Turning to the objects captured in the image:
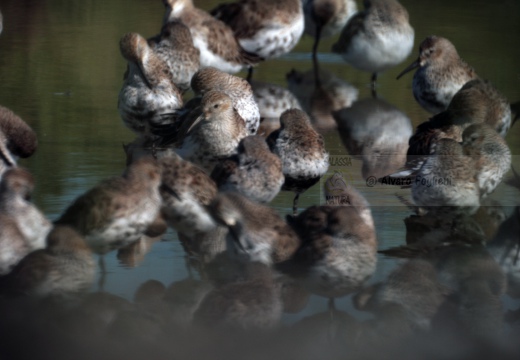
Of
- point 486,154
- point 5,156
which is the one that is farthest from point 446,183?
point 5,156

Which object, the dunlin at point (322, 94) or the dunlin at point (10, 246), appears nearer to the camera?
the dunlin at point (10, 246)

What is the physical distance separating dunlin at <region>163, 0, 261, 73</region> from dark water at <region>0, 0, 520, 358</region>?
538mm

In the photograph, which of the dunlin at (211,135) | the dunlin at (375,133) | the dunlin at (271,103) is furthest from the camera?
the dunlin at (271,103)

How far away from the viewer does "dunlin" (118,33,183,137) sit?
7.96 m

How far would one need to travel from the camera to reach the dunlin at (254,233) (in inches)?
206

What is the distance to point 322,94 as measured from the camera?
10164 mm

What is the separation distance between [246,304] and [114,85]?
548 centimetres

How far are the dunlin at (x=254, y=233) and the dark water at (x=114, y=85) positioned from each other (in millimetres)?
271

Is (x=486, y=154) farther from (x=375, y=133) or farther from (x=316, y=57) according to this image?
(x=316, y=57)

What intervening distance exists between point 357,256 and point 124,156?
→ 288cm


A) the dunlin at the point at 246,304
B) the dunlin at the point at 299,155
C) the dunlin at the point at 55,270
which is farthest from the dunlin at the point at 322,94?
the dunlin at the point at 55,270

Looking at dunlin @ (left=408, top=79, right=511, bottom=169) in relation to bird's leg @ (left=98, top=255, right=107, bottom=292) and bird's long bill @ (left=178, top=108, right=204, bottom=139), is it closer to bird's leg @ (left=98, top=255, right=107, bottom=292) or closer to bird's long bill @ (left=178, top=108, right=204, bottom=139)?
bird's long bill @ (left=178, top=108, right=204, bottom=139)

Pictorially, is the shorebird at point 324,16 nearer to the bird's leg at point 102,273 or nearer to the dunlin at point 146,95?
the dunlin at point 146,95

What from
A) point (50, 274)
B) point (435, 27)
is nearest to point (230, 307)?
point (50, 274)
